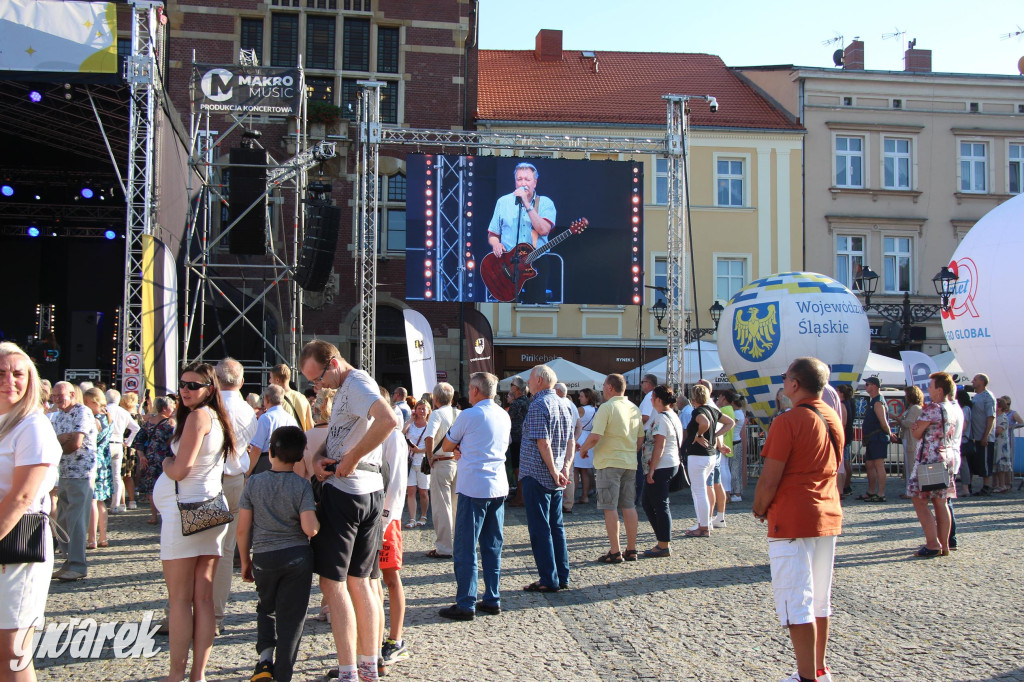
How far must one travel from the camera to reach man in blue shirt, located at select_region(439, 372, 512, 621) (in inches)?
245

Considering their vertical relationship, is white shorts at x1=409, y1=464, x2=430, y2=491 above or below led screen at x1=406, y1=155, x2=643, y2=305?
below

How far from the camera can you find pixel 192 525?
460 cm

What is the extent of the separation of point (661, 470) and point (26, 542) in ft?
20.2

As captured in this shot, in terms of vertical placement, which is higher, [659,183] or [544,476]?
[659,183]

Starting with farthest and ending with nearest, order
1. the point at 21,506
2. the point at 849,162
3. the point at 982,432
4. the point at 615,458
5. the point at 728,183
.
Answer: the point at 849,162
the point at 728,183
the point at 982,432
the point at 615,458
the point at 21,506

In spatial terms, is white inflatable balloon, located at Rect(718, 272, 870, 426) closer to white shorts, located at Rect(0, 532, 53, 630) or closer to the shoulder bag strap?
the shoulder bag strap

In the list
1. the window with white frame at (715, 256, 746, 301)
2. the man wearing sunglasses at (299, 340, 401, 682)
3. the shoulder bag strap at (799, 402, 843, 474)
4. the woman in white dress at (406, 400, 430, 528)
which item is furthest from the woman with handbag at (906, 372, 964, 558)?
the window with white frame at (715, 256, 746, 301)

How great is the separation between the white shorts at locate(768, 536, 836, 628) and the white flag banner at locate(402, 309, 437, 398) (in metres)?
10.3

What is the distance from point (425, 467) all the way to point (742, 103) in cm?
2482

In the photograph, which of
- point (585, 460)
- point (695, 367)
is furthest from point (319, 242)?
point (695, 367)

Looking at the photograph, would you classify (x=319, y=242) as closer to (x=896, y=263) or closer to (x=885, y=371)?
(x=885, y=371)

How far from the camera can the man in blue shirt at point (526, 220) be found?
1920cm

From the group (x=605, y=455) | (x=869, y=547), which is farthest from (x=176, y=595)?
(x=869, y=547)

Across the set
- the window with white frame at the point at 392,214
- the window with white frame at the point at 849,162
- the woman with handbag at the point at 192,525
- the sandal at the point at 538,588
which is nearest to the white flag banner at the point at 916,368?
the window with white frame at the point at 849,162
